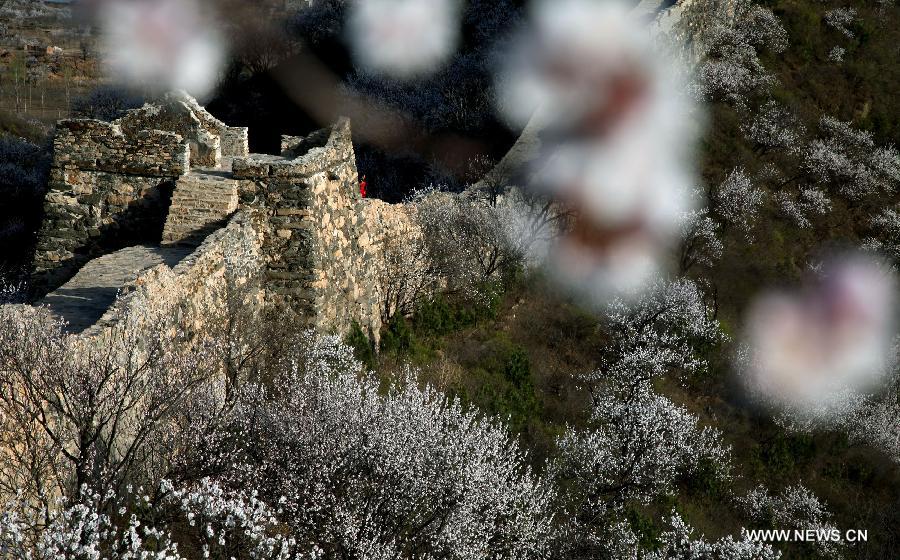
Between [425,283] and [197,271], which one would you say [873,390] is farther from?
[197,271]

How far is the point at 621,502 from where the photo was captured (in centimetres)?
1396

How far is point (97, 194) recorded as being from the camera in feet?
45.2

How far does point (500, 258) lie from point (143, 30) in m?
30.4

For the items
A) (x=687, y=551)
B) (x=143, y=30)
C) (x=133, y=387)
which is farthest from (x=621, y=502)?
(x=143, y=30)

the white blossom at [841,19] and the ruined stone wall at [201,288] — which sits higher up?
the white blossom at [841,19]

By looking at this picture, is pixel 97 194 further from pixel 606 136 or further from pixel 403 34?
pixel 403 34

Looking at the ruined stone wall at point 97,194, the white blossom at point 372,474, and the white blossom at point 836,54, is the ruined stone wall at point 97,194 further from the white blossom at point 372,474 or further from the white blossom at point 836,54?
the white blossom at point 836,54

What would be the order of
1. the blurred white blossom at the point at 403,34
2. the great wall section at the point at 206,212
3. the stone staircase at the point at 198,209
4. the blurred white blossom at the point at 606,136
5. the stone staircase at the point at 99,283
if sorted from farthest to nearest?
the blurred white blossom at the point at 403,34
the blurred white blossom at the point at 606,136
the stone staircase at the point at 198,209
the great wall section at the point at 206,212
the stone staircase at the point at 99,283

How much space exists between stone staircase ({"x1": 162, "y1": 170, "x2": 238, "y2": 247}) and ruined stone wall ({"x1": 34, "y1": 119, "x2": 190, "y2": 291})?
599 mm

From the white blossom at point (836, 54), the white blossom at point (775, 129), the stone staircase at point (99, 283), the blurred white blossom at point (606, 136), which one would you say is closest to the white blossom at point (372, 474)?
the stone staircase at point (99, 283)

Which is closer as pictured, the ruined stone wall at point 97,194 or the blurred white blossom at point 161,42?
the ruined stone wall at point 97,194

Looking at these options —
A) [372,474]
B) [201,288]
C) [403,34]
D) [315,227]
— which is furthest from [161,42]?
[372,474]

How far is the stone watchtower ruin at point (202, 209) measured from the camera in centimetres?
1281

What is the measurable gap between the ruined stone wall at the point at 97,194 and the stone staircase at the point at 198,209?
1.96 feet
